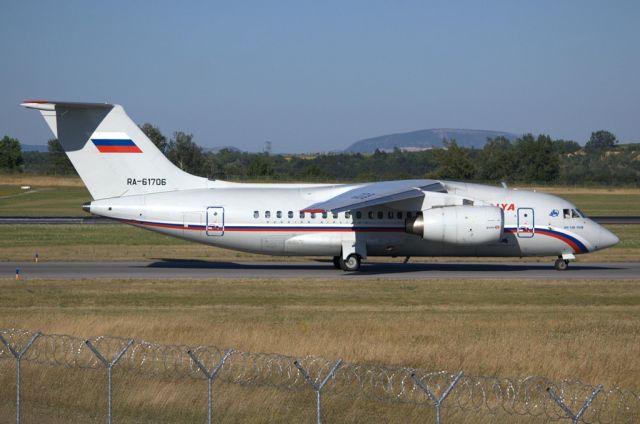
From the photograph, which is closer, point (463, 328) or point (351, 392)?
point (351, 392)

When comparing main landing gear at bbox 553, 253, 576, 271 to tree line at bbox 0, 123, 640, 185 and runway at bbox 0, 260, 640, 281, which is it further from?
tree line at bbox 0, 123, 640, 185

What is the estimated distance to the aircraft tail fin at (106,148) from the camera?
2970 cm

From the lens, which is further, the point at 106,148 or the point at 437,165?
the point at 437,165

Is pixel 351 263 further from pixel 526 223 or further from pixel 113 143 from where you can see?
pixel 113 143

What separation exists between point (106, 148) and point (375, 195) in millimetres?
9041

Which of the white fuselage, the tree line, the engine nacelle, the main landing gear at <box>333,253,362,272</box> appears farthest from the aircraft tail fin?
the tree line

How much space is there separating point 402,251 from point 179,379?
18266 millimetres

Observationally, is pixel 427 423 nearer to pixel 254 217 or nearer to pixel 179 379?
pixel 179 379

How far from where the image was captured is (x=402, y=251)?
1211 inches

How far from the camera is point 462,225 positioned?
1156 inches

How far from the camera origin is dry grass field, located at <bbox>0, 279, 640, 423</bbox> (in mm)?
12453

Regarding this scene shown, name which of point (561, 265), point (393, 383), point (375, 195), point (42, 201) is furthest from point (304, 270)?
point (42, 201)

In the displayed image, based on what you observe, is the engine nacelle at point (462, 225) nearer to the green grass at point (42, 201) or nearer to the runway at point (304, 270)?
the runway at point (304, 270)

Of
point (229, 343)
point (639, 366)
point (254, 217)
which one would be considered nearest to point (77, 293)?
point (254, 217)
